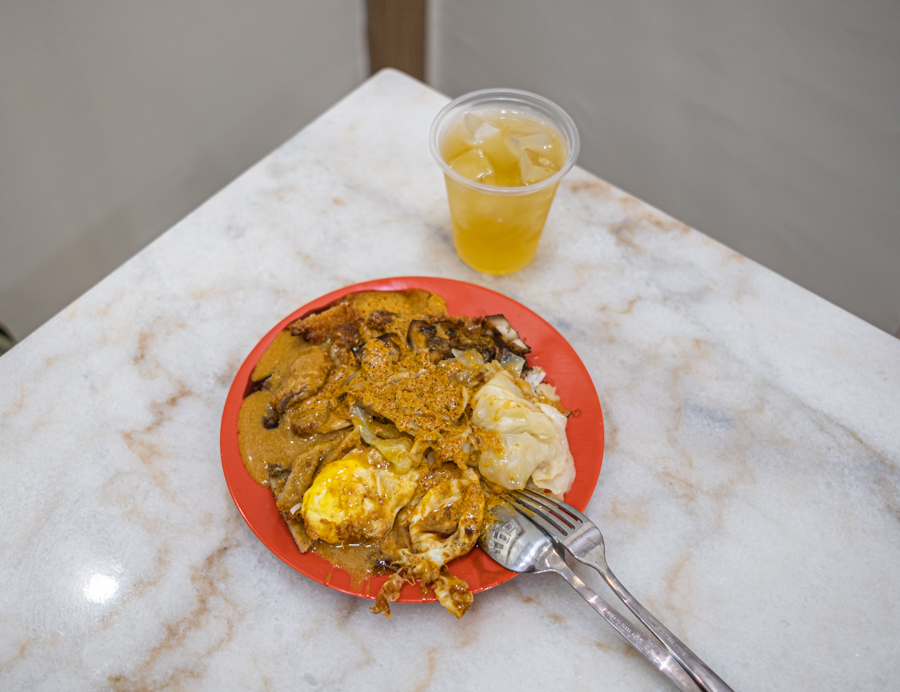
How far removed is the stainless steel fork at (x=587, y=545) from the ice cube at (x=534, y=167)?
2.56ft

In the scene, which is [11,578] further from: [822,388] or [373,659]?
[822,388]

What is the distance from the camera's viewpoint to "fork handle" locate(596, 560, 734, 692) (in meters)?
1.05

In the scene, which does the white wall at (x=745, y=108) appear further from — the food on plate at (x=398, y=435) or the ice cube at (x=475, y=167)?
the food on plate at (x=398, y=435)

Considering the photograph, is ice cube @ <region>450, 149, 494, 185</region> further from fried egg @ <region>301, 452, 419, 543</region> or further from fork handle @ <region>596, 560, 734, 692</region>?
fork handle @ <region>596, 560, 734, 692</region>

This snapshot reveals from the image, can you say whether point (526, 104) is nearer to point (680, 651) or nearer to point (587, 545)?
point (587, 545)

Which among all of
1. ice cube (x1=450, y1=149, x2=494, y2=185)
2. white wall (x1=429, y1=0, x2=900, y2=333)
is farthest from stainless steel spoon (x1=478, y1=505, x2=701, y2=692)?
white wall (x1=429, y1=0, x2=900, y2=333)

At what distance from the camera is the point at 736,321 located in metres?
1.71

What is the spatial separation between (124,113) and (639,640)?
8.44 feet

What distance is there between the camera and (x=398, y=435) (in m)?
1.30

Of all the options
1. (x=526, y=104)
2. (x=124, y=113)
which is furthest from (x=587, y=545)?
Answer: (x=124, y=113)

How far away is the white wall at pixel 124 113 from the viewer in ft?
6.98

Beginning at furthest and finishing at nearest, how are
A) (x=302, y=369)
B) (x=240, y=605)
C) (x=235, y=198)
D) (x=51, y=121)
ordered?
(x=51, y=121), (x=235, y=198), (x=302, y=369), (x=240, y=605)

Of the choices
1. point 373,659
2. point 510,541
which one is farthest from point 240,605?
point 510,541

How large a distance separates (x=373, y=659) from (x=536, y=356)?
76 cm
